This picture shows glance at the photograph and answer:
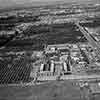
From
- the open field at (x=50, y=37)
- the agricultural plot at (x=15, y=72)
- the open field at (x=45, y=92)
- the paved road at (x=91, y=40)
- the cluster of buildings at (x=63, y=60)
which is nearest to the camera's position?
the open field at (x=45, y=92)

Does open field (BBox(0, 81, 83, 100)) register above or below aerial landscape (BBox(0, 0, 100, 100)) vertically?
below

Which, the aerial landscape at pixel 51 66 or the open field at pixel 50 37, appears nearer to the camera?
the aerial landscape at pixel 51 66

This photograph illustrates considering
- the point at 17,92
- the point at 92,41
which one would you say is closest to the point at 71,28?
the point at 92,41

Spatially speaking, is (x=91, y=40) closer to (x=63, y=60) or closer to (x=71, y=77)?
(x=63, y=60)

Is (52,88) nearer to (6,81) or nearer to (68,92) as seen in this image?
(68,92)

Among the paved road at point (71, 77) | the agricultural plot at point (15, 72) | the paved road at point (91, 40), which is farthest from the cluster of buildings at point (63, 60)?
the paved road at point (91, 40)

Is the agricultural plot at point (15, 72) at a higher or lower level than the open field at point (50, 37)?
lower

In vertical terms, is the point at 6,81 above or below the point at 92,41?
below

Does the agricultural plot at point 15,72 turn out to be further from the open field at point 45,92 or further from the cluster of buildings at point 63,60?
the open field at point 45,92

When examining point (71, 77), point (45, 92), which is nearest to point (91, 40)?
point (71, 77)

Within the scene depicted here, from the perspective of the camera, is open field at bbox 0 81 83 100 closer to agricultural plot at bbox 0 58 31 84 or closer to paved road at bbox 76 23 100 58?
agricultural plot at bbox 0 58 31 84

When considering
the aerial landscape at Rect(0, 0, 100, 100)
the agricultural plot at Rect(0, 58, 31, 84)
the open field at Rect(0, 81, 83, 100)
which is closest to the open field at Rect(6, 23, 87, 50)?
the aerial landscape at Rect(0, 0, 100, 100)
